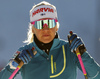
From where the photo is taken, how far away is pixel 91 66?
118 inches

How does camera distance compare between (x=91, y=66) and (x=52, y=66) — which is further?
(x=52, y=66)

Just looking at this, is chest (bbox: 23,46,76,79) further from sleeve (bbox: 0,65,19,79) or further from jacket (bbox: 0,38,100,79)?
sleeve (bbox: 0,65,19,79)

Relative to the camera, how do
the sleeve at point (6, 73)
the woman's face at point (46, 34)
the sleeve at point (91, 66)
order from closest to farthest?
the sleeve at point (91, 66) → the sleeve at point (6, 73) → the woman's face at point (46, 34)

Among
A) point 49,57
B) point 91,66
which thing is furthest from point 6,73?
point 91,66

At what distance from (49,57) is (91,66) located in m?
0.69

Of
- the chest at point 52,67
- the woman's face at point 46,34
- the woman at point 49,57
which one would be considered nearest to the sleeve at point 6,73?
the woman at point 49,57

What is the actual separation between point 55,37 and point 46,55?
0.37m

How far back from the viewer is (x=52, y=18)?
353cm

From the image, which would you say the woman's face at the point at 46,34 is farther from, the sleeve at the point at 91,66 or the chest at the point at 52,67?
the sleeve at the point at 91,66

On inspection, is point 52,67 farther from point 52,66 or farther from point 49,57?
point 49,57

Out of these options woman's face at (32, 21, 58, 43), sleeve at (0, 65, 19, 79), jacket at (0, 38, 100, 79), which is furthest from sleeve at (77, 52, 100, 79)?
sleeve at (0, 65, 19, 79)

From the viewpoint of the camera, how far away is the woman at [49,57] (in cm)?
304

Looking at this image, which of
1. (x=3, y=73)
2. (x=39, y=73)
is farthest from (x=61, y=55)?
(x=3, y=73)

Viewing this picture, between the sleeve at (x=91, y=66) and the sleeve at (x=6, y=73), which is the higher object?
the sleeve at (x=91, y=66)
